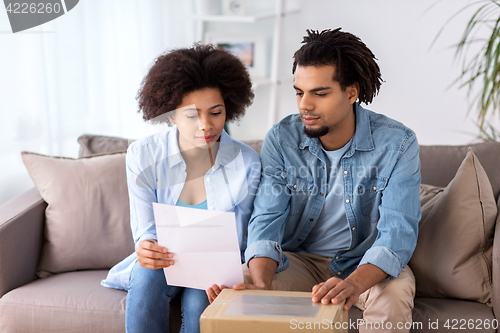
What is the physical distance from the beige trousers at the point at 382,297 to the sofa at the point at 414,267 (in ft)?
0.34

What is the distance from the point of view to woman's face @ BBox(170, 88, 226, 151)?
49.4 inches

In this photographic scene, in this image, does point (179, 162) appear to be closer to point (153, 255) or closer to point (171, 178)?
point (171, 178)

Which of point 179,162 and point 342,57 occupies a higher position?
point 342,57

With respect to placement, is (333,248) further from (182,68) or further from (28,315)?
(28,315)

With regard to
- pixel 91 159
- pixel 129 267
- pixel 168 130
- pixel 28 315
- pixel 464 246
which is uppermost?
pixel 168 130

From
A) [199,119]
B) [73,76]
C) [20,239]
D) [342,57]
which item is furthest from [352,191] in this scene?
[73,76]

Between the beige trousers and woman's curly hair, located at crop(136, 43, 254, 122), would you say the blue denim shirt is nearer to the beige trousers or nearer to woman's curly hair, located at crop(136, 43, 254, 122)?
the beige trousers

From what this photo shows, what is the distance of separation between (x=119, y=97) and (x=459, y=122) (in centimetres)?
184

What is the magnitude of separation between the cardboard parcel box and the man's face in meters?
0.56

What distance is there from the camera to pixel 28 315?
1409mm

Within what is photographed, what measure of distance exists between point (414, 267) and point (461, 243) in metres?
0.15

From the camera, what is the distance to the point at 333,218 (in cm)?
143

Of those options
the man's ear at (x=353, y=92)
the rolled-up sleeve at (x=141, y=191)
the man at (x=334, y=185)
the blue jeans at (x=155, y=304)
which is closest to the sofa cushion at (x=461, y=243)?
the man at (x=334, y=185)

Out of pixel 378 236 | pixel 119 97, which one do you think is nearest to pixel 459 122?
pixel 378 236
